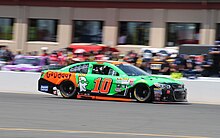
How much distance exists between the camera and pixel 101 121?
12.5 meters

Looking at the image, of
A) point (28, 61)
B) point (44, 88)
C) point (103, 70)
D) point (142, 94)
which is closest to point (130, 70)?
point (103, 70)

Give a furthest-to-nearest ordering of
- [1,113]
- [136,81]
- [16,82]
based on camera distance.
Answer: [16,82] < [136,81] < [1,113]

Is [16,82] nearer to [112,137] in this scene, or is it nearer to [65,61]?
[65,61]

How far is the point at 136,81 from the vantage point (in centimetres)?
1850

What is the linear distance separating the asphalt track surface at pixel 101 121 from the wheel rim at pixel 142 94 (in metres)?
1.54

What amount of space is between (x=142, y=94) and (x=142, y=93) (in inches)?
1.4

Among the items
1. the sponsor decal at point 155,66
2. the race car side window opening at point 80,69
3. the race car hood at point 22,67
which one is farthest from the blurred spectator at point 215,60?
the race car hood at point 22,67

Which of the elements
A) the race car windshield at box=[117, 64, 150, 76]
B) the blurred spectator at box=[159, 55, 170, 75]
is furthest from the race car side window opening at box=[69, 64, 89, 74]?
the blurred spectator at box=[159, 55, 170, 75]

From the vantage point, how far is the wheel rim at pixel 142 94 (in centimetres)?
1842

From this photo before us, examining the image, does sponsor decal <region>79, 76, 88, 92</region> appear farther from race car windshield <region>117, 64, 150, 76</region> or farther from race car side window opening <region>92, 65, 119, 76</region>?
race car windshield <region>117, 64, 150, 76</region>

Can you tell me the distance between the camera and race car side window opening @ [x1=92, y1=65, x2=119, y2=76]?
19.1 m

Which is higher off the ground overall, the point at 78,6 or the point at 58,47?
the point at 78,6

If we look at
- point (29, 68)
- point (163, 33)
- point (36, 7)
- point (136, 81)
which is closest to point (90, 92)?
point (136, 81)

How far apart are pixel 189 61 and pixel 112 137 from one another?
14285mm
